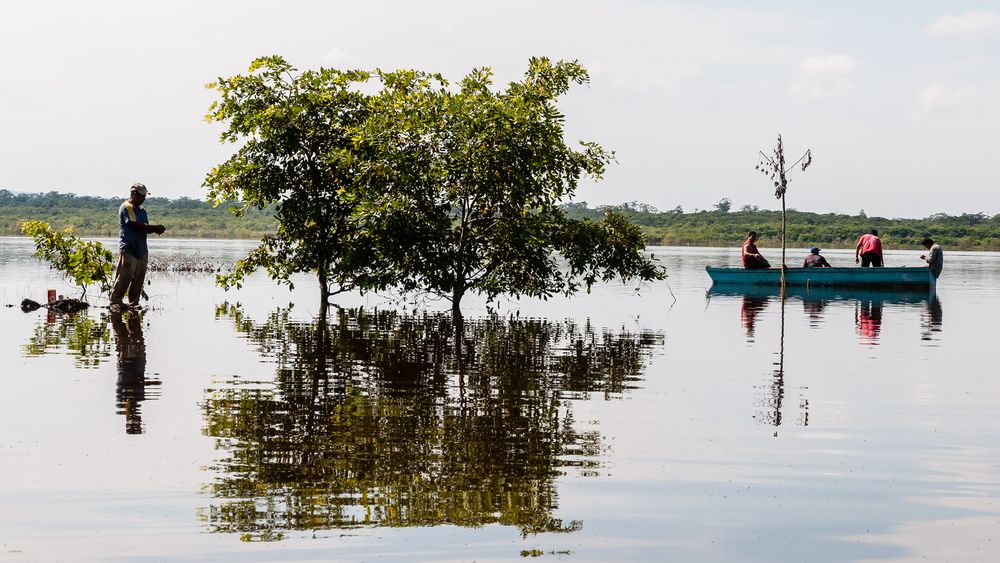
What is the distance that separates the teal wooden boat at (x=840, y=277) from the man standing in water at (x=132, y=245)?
74.3 feet

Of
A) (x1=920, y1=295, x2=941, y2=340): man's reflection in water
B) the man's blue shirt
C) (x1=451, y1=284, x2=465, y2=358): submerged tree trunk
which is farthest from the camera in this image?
(x1=920, y1=295, x2=941, y2=340): man's reflection in water

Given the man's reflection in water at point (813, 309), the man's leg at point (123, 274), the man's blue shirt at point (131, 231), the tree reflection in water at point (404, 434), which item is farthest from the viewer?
the man's reflection in water at point (813, 309)

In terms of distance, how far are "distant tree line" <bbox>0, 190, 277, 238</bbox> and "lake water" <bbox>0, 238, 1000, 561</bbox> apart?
9244 centimetres

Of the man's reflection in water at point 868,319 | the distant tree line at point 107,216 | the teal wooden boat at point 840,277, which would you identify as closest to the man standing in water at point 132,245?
the man's reflection in water at point 868,319

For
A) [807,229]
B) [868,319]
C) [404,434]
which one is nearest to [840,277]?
[868,319]

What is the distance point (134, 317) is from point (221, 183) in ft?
14.7

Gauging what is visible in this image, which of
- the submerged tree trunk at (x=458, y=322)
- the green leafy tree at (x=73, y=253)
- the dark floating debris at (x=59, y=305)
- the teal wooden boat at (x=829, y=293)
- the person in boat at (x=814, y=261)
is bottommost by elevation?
the teal wooden boat at (x=829, y=293)

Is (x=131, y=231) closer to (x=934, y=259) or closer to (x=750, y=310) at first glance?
(x=750, y=310)

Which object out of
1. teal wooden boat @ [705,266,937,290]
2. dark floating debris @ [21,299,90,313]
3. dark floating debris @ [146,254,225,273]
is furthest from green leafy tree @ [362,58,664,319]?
dark floating debris @ [146,254,225,273]

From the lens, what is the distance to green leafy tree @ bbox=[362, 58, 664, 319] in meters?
23.2

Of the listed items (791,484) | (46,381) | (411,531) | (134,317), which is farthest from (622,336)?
(411,531)

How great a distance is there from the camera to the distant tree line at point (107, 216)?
128375mm

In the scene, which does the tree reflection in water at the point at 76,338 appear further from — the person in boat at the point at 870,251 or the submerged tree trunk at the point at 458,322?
the person in boat at the point at 870,251

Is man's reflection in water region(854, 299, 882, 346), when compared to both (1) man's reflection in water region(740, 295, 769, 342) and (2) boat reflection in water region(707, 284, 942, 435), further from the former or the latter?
(1) man's reflection in water region(740, 295, 769, 342)
